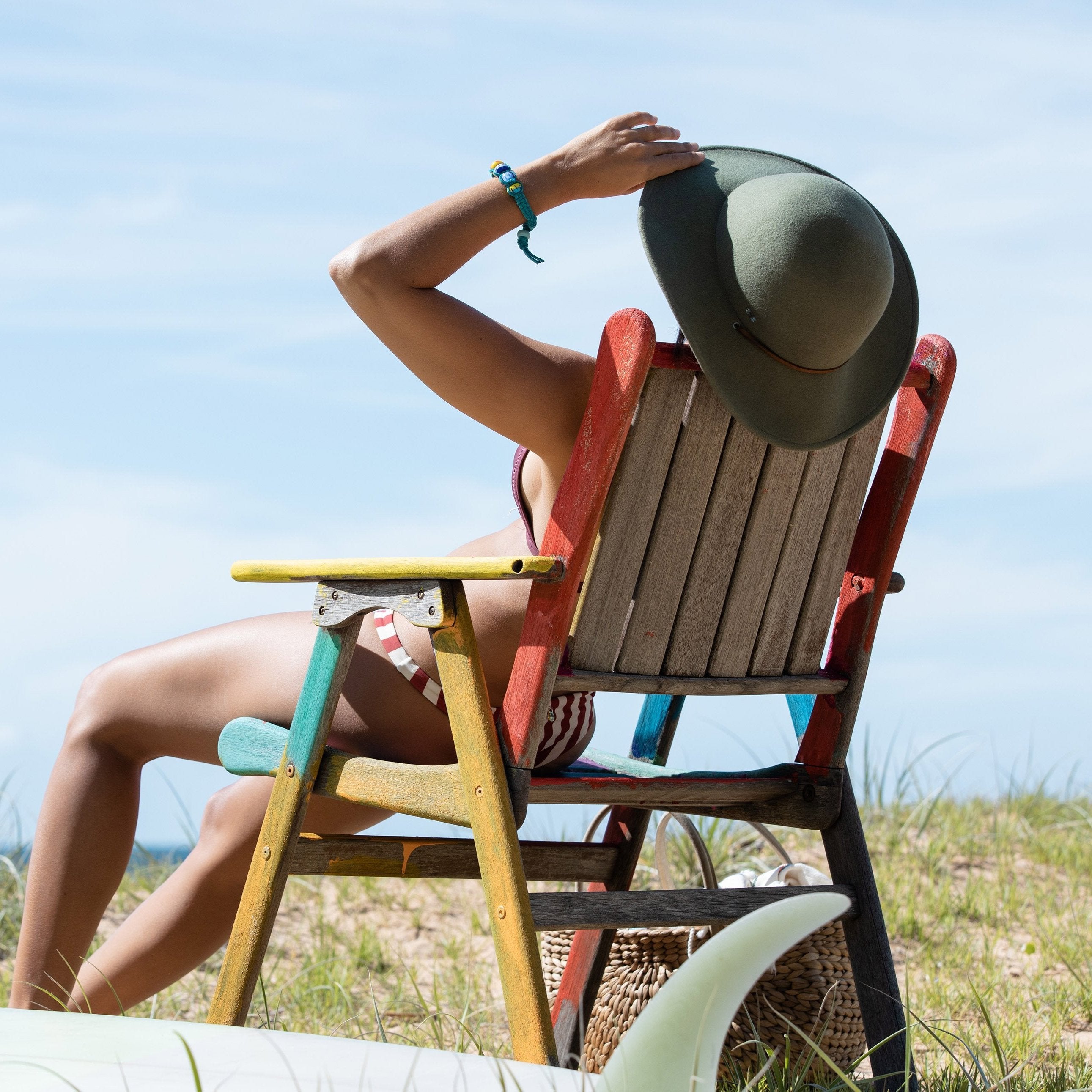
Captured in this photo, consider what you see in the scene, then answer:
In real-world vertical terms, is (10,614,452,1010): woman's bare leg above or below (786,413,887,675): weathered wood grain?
below

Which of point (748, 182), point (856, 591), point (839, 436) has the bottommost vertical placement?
point (856, 591)

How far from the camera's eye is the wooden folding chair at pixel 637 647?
1.72 m

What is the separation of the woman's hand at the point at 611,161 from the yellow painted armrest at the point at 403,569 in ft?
1.90

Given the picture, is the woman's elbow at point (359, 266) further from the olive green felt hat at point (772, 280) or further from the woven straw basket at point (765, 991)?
the woven straw basket at point (765, 991)

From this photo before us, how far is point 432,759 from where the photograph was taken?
217cm

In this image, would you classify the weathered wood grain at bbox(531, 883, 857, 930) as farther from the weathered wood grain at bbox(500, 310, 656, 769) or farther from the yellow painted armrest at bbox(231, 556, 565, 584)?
the yellow painted armrest at bbox(231, 556, 565, 584)

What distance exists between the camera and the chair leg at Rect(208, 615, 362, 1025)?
1.90m

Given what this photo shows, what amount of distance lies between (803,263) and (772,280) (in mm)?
50

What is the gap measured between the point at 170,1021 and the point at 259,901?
0.33m

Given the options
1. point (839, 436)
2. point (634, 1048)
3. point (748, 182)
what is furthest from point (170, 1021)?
point (748, 182)

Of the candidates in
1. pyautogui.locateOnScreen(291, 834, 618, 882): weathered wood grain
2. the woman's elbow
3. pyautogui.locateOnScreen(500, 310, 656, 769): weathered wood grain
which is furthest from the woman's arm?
pyautogui.locateOnScreen(291, 834, 618, 882): weathered wood grain

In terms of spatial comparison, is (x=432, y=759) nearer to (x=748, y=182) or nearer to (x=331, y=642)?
(x=331, y=642)

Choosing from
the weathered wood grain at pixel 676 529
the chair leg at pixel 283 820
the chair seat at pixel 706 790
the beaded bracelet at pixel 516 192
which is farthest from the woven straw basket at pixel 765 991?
the beaded bracelet at pixel 516 192

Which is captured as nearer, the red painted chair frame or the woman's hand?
the red painted chair frame
